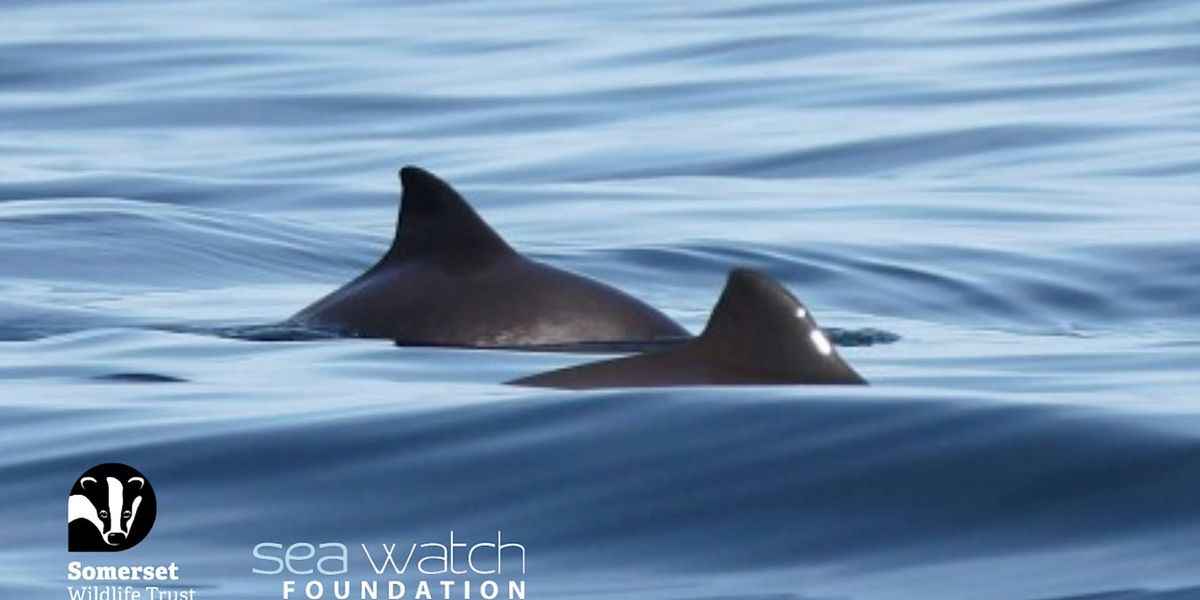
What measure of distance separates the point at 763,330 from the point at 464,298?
223 cm

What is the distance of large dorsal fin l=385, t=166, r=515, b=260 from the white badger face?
9.60ft

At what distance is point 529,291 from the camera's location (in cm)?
1123

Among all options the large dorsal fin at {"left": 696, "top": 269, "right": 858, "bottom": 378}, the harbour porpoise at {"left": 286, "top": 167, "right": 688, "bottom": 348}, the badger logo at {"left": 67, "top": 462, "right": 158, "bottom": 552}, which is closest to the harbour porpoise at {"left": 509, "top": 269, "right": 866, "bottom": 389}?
the large dorsal fin at {"left": 696, "top": 269, "right": 858, "bottom": 378}

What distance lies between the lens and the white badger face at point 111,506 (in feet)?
24.7

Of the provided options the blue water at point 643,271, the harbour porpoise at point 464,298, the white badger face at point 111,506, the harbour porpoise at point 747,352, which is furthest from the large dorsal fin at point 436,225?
the white badger face at point 111,506

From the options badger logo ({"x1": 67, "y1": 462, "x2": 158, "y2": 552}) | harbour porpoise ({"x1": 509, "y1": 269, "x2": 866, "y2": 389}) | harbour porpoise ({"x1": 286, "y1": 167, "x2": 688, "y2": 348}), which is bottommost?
badger logo ({"x1": 67, "y1": 462, "x2": 158, "y2": 552})

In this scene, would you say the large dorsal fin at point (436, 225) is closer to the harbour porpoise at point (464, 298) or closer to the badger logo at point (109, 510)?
the harbour porpoise at point (464, 298)

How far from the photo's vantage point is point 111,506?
773cm

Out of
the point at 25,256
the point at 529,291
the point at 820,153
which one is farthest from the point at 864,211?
the point at 529,291

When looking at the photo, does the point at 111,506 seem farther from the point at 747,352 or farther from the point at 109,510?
the point at 747,352

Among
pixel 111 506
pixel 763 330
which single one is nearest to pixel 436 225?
pixel 763 330

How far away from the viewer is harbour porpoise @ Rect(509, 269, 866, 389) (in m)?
8.93

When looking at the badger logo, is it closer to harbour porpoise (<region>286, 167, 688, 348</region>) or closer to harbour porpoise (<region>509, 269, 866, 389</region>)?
harbour porpoise (<region>509, 269, 866, 389</region>)

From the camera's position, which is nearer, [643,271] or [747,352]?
[747,352]
